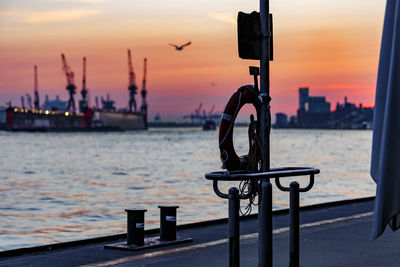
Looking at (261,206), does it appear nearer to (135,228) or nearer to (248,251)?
(248,251)

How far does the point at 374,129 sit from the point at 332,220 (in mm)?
7443

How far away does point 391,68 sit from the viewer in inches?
207

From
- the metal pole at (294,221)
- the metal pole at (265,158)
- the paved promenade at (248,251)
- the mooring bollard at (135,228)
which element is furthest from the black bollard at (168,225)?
the metal pole at (265,158)

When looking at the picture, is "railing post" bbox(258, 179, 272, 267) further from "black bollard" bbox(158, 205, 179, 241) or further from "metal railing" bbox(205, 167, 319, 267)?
"black bollard" bbox(158, 205, 179, 241)

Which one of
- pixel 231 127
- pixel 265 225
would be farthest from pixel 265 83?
pixel 265 225

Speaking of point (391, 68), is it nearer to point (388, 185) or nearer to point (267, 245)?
point (388, 185)

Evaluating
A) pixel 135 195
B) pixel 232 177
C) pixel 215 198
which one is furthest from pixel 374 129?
pixel 135 195

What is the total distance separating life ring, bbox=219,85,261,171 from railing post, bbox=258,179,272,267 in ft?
1.04

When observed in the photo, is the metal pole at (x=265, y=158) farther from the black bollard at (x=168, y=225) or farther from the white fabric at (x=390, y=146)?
the black bollard at (x=168, y=225)

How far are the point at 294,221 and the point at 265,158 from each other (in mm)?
858

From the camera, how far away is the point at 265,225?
709cm

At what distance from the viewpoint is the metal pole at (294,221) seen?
24.3ft

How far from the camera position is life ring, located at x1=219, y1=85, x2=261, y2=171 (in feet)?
21.9

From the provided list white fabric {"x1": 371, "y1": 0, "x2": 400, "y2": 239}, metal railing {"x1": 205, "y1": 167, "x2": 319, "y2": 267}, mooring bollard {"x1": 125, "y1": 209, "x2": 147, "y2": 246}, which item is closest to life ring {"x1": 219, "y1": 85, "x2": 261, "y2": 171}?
metal railing {"x1": 205, "y1": 167, "x2": 319, "y2": 267}
